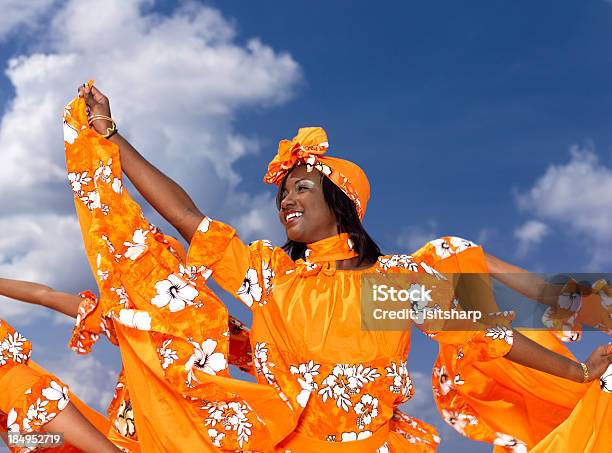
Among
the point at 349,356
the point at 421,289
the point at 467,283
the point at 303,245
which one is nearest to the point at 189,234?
the point at 303,245

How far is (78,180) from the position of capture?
4094 millimetres

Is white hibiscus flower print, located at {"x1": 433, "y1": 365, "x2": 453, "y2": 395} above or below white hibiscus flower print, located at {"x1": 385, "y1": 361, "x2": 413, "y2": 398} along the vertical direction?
above

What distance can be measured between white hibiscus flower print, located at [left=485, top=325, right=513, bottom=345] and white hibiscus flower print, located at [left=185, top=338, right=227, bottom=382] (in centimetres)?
134

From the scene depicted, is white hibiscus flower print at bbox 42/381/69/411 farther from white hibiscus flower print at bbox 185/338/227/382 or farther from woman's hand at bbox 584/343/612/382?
woman's hand at bbox 584/343/612/382

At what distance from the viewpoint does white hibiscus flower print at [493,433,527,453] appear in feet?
16.4

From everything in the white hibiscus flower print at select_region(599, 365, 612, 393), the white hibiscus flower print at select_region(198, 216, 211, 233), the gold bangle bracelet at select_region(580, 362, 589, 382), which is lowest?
the white hibiscus flower print at select_region(599, 365, 612, 393)

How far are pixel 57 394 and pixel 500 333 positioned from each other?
2267 mm

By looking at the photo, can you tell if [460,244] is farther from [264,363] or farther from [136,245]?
[136,245]

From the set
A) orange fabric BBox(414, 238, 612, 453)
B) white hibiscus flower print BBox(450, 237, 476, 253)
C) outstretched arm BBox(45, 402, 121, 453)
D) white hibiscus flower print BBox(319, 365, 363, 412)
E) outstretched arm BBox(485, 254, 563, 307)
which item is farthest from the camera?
orange fabric BBox(414, 238, 612, 453)

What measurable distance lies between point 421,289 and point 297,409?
0.88 meters

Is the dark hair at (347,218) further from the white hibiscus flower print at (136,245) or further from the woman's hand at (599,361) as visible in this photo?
the woman's hand at (599,361)

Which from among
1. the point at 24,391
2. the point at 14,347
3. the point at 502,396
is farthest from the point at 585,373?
the point at 14,347

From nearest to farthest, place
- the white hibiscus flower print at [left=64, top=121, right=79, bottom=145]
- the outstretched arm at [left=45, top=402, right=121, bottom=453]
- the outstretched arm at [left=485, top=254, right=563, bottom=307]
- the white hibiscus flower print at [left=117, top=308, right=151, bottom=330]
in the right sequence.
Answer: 1. the white hibiscus flower print at [left=117, top=308, right=151, bottom=330]
2. the white hibiscus flower print at [left=64, top=121, right=79, bottom=145]
3. the outstretched arm at [left=45, top=402, right=121, bottom=453]
4. the outstretched arm at [left=485, top=254, right=563, bottom=307]

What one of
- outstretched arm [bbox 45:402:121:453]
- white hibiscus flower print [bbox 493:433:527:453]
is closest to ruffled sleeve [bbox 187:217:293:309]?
outstretched arm [bbox 45:402:121:453]
